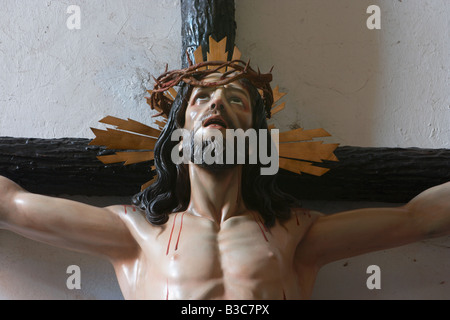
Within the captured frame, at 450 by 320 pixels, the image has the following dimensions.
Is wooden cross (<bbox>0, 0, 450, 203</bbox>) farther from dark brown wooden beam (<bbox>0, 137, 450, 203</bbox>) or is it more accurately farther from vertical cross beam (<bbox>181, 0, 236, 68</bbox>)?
vertical cross beam (<bbox>181, 0, 236, 68</bbox>)

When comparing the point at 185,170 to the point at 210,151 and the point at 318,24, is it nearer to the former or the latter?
the point at 210,151

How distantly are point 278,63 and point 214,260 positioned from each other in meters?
0.82

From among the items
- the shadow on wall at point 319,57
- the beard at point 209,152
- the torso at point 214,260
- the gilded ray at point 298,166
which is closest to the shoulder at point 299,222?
the torso at point 214,260

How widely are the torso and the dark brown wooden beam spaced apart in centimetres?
16

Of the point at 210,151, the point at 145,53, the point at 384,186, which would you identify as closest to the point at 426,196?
the point at 384,186

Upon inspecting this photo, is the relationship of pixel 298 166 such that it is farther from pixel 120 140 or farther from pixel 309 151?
pixel 120 140

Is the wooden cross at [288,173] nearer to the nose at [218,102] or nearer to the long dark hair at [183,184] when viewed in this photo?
the long dark hair at [183,184]

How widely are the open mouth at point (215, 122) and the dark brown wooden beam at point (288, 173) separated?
0.27 metres

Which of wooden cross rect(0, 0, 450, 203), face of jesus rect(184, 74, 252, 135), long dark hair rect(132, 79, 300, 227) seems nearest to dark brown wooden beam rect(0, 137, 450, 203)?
wooden cross rect(0, 0, 450, 203)

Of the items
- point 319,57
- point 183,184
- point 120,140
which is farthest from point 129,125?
Answer: point 319,57

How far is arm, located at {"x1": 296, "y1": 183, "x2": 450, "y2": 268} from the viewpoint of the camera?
1441 millimetres

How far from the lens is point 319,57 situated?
6.26 feet

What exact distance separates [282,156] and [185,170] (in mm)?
262

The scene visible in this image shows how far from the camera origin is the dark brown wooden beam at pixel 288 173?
1559mm
